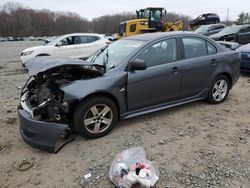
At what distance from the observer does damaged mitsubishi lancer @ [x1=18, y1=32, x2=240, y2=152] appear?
3.26 meters

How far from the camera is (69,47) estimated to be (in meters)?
9.90

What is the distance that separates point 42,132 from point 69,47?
739 centimetres

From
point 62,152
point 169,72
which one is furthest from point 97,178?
Result: point 169,72

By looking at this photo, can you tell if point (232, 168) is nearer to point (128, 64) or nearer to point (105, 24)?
point (128, 64)

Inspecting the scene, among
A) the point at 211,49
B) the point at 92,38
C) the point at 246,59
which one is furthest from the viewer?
the point at 92,38

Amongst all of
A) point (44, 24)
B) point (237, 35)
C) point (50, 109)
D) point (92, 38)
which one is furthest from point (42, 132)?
point (44, 24)

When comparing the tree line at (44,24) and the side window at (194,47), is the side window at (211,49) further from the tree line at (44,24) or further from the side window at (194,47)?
the tree line at (44,24)

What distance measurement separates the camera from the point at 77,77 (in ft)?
11.9

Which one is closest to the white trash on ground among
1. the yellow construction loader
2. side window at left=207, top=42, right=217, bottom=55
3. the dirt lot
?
the dirt lot

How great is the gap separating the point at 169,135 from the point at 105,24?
74.2 meters

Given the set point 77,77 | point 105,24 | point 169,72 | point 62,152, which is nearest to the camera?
point 62,152

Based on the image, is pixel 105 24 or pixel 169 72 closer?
pixel 169 72

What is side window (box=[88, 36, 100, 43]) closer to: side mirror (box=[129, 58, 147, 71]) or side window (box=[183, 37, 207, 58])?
side window (box=[183, 37, 207, 58])

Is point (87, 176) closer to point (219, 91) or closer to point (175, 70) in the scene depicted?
point (175, 70)
